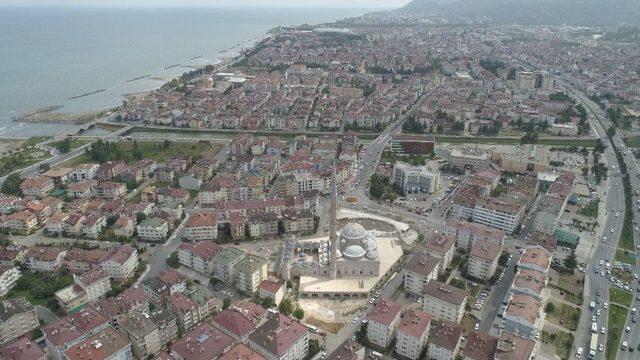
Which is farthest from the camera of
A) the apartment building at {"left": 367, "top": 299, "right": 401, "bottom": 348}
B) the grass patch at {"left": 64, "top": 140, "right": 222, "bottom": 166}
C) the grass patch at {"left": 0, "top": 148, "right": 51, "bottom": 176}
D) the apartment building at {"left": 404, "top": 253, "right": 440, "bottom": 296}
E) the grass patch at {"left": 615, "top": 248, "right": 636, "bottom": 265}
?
the grass patch at {"left": 64, "top": 140, "right": 222, "bottom": 166}

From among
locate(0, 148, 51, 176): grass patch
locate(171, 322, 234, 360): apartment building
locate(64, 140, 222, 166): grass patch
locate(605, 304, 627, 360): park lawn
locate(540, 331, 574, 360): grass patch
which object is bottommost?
locate(605, 304, 627, 360): park lawn

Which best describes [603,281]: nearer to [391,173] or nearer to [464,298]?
[464,298]

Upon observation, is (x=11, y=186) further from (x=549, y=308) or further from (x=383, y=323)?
(x=549, y=308)

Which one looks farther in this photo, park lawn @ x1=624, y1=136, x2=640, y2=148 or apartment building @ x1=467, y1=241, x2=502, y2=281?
park lawn @ x1=624, y1=136, x2=640, y2=148

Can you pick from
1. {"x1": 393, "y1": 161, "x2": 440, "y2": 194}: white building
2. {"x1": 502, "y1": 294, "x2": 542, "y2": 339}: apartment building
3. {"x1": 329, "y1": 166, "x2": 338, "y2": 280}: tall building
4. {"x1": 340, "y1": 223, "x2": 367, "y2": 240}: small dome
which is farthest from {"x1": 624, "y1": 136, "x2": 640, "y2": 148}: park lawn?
{"x1": 329, "y1": 166, "x2": 338, "y2": 280}: tall building

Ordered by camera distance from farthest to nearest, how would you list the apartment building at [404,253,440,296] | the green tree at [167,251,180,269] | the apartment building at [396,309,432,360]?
the green tree at [167,251,180,269], the apartment building at [404,253,440,296], the apartment building at [396,309,432,360]

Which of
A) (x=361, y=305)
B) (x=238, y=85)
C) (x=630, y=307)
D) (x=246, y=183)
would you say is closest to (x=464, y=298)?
(x=361, y=305)

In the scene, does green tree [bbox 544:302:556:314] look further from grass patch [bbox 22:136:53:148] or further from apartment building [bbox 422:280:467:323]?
grass patch [bbox 22:136:53:148]
